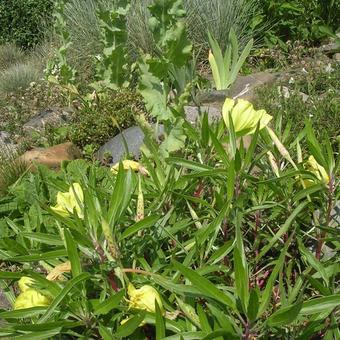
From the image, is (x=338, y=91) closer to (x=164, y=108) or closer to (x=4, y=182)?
(x=4, y=182)

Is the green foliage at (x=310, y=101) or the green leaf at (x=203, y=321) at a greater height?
the green leaf at (x=203, y=321)

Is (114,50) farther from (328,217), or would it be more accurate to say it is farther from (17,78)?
(328,217)

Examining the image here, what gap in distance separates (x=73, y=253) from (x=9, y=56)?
832cm

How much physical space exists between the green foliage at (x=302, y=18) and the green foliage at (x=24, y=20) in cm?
363

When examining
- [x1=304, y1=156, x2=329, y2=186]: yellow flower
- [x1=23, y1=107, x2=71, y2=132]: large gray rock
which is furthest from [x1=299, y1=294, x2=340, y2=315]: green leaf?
[x1=23, y1=107, x2=71, y2=132]: large gray rock

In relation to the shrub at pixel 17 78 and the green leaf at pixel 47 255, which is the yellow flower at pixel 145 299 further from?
the shrub at pixel 17 78

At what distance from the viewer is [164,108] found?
7.41 feet

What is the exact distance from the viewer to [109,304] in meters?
1.43

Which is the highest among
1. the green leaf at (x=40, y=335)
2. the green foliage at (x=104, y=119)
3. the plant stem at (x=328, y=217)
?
the green leaf at (x=40, y=335)

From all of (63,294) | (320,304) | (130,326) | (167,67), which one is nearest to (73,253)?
(63,294)

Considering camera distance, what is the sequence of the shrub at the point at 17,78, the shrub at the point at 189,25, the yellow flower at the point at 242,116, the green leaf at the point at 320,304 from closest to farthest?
the green leaf at the point at 320,304
the yellow flower at the point at 242,116
the shrub at the point at 189,25
the shrub at the point at 17,78

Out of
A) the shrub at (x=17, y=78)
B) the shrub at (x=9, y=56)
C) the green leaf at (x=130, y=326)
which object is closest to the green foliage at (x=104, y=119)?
the shrub at (x=17, y=78)

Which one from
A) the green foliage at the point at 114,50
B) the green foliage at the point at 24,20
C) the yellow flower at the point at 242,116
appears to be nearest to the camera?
the yellow flower at the point at 242,116

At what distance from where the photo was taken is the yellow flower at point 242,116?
5.90 ft
